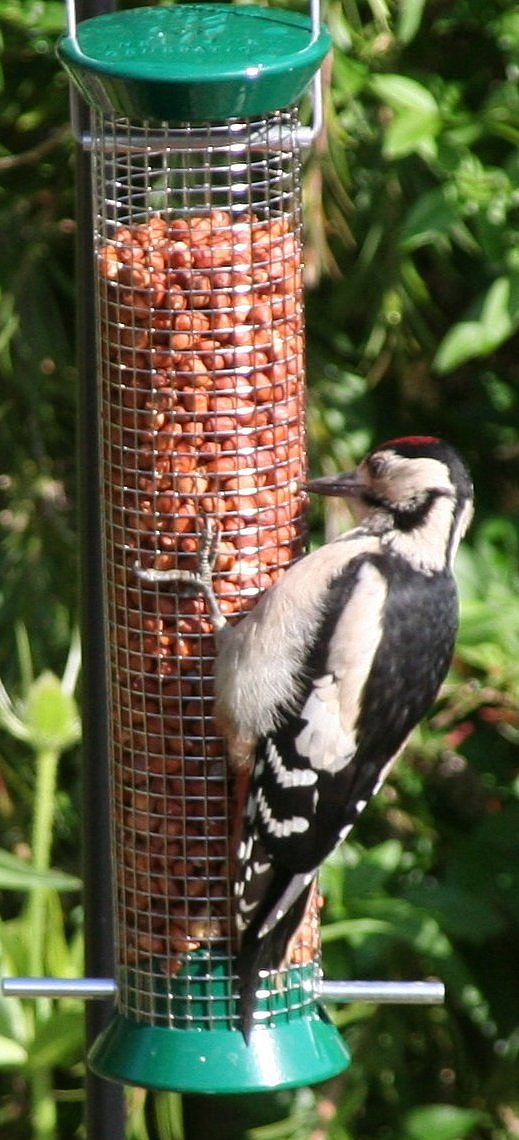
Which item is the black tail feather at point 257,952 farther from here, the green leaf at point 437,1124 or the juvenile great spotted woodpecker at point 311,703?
the green leaf at point 437,1124

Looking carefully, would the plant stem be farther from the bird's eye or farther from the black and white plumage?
the bird's eye

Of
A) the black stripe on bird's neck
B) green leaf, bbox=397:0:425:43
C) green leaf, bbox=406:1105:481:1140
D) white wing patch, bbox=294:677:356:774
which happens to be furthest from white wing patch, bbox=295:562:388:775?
green leaf, bbox=406:1105:481:1140

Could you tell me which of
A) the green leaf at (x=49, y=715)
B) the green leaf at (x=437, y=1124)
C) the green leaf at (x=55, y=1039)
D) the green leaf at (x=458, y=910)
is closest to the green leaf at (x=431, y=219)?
the green leaf at (x=49, y=715)

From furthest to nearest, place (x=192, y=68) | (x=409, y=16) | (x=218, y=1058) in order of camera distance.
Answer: (x=409, y=16) → (x=218, y=1058) → (x=192, y=68)

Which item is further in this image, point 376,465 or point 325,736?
point 376,465

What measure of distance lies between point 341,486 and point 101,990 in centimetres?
74

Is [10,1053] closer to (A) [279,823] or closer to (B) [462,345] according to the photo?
(A) [279,823]

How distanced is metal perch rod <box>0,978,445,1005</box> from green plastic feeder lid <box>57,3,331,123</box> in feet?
3.40

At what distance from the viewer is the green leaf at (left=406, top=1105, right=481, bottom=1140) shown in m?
3.08

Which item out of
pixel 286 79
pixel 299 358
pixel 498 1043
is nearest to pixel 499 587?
pixel 299 358

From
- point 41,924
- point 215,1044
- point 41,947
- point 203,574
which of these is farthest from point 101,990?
point 41,947

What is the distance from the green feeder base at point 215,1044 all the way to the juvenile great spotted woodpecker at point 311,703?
0.15ft

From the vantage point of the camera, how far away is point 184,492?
7.41 feet

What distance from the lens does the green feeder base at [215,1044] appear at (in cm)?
215
